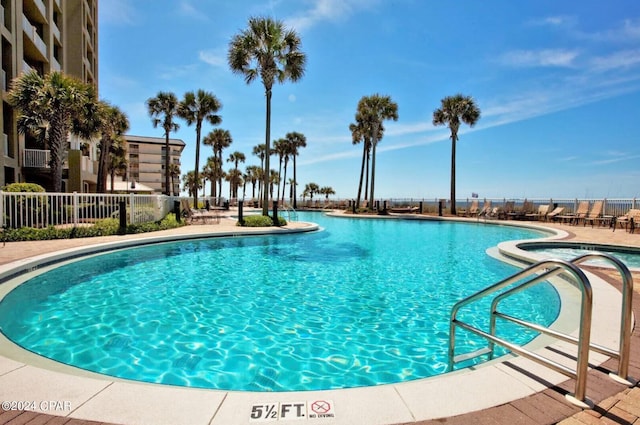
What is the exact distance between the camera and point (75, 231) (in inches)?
466

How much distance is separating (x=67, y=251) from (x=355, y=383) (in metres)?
9.14

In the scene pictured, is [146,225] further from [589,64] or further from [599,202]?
[599,202]

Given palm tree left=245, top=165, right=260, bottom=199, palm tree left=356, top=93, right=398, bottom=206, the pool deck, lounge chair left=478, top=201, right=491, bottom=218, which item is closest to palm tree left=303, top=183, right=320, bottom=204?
palm tree left=245, top=165, right=260, bottom=199

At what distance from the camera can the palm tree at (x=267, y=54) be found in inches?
674

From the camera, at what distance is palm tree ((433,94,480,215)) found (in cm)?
2795

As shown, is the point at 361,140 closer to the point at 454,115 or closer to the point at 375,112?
the point at 375,112

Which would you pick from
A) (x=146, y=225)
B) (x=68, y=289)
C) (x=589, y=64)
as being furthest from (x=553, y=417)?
(x=589, y=64)

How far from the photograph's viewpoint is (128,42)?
18.4 metres

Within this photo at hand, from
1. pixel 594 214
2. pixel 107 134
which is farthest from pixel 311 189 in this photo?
pixel 594 214

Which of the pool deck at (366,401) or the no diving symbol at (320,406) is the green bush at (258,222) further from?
the no diving symbol at (320,406)

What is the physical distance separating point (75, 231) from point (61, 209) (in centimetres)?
145

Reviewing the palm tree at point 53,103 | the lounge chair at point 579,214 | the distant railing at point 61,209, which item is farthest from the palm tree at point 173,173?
the lounge chair at point 579,214

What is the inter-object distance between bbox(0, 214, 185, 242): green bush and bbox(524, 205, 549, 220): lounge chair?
23.0 m

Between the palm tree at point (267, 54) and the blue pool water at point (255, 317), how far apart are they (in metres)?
11.1
